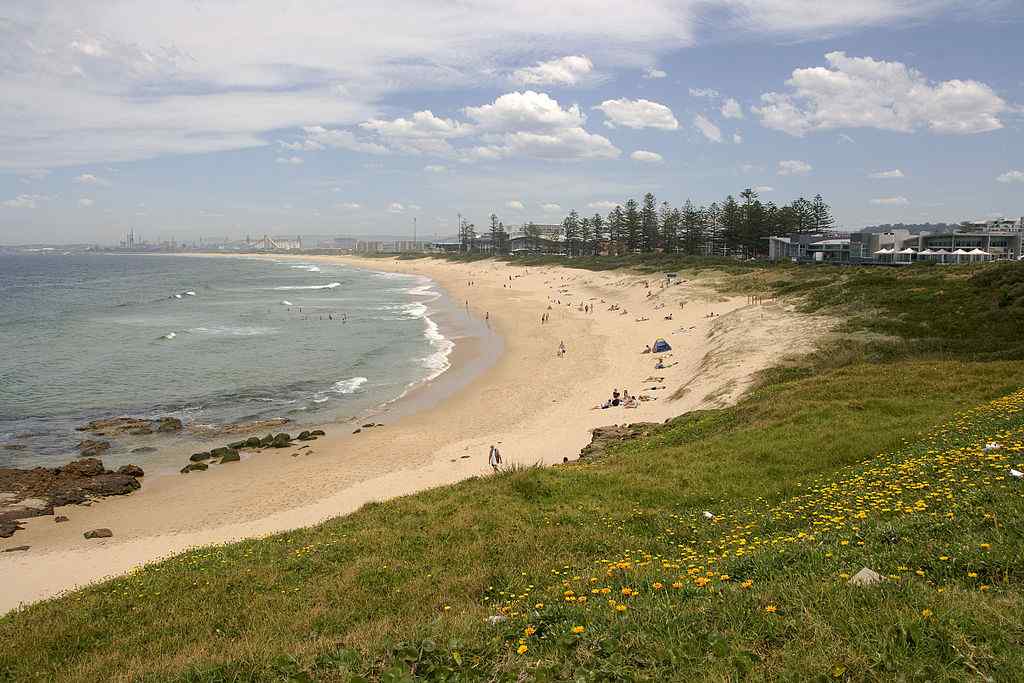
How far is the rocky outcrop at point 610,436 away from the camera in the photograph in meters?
19.1

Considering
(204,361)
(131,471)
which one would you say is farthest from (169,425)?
(204,361)

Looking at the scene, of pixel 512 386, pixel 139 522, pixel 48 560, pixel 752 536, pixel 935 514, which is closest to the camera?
pixel 935 514

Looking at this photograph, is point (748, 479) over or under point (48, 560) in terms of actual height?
over

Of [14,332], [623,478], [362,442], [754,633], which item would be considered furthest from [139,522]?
[14,332]

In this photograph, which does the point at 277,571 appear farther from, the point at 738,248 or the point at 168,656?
the point at 738,248

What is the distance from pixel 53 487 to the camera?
69.5 feet

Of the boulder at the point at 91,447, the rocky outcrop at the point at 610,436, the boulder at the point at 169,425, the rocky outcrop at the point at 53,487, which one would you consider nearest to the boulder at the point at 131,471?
the rocky outcrop at the point at 53,487

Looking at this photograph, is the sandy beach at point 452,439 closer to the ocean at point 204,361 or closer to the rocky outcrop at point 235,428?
the rocky outcrop at point 235,428

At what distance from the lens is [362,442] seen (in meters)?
25.5

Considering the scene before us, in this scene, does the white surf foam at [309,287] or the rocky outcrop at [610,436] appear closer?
the rocky outcrop at [610,436]

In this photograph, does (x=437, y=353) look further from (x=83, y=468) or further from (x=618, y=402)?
(x=83, y=468)

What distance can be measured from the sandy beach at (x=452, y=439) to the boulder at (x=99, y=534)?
1.08ft

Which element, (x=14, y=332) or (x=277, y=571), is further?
(x=14, y=332)

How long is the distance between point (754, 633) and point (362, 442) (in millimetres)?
21690
